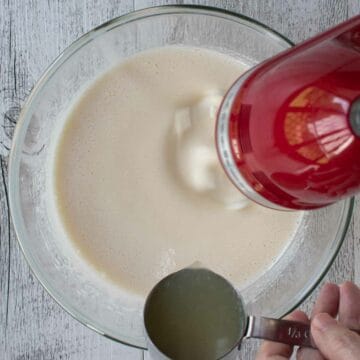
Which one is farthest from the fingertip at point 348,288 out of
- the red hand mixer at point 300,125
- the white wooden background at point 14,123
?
the white wooden background at point 14,123

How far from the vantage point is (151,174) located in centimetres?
83

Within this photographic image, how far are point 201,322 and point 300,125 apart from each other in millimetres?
276

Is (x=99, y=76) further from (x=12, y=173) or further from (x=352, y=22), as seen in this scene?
(x=352, y=22)

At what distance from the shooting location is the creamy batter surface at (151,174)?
823 millimetres

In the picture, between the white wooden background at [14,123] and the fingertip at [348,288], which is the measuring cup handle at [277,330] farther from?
the white wooden background at [14,123]

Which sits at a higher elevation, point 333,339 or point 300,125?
point 300,125

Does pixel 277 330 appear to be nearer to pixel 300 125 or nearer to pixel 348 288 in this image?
pixel 348 288

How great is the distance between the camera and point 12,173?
816mm

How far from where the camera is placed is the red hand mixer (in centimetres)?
56

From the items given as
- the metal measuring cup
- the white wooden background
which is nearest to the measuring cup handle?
the metal measuring cup

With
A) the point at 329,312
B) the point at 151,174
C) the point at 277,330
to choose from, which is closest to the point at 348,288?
the point at 329,312

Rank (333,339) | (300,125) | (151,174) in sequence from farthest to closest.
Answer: (151,174) → (333,339) → (300,125)

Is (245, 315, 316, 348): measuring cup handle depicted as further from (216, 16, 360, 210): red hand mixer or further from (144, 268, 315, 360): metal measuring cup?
(216, 16, 360, 210): red hand mixer

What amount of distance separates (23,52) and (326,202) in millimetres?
478
